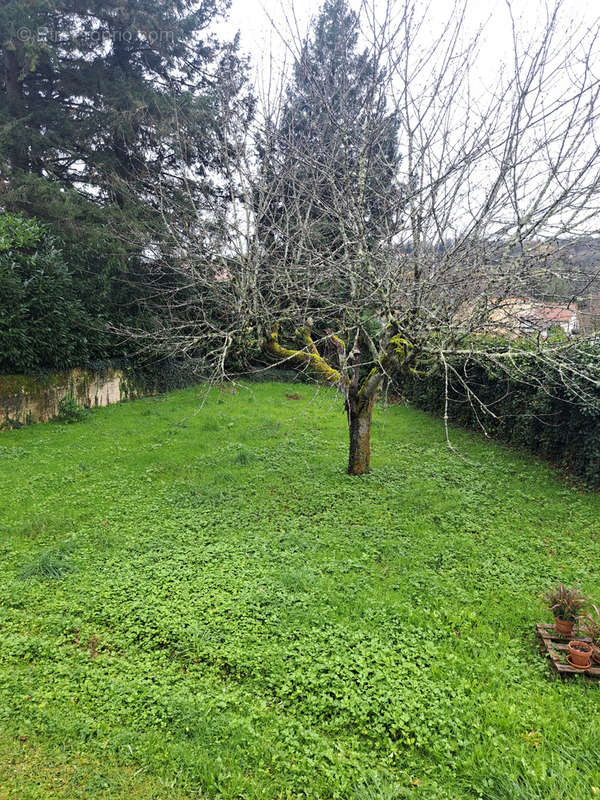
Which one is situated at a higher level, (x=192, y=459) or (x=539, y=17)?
(x=539, y=17)

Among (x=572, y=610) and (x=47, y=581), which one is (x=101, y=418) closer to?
(x=47, y=581)

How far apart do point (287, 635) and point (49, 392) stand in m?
8.85

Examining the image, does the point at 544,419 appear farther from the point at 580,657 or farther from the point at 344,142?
the point at 344,142

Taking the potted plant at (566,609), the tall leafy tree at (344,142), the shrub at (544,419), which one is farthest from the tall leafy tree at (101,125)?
the potted plant at (566,609)

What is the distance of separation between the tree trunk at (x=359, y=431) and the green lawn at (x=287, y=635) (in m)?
0.42

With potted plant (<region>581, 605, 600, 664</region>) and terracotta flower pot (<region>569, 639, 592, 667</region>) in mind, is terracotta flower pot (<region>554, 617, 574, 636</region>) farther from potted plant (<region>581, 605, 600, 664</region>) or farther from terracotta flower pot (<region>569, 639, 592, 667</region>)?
terracotta flower pot (<region>569, 639, 592, 667</region>)

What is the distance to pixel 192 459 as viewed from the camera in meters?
7.54

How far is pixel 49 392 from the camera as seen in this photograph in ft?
33.1

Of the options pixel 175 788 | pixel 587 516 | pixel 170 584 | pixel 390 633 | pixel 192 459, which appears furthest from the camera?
pixel 192 459

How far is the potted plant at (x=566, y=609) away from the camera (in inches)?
136

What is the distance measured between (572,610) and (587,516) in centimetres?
268

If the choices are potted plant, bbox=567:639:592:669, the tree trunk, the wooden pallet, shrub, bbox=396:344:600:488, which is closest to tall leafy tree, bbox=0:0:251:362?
the tree trunk

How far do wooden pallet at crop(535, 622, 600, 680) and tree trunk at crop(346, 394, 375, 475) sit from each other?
3481 millimetres

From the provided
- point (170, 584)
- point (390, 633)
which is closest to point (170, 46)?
point (170, 584)
